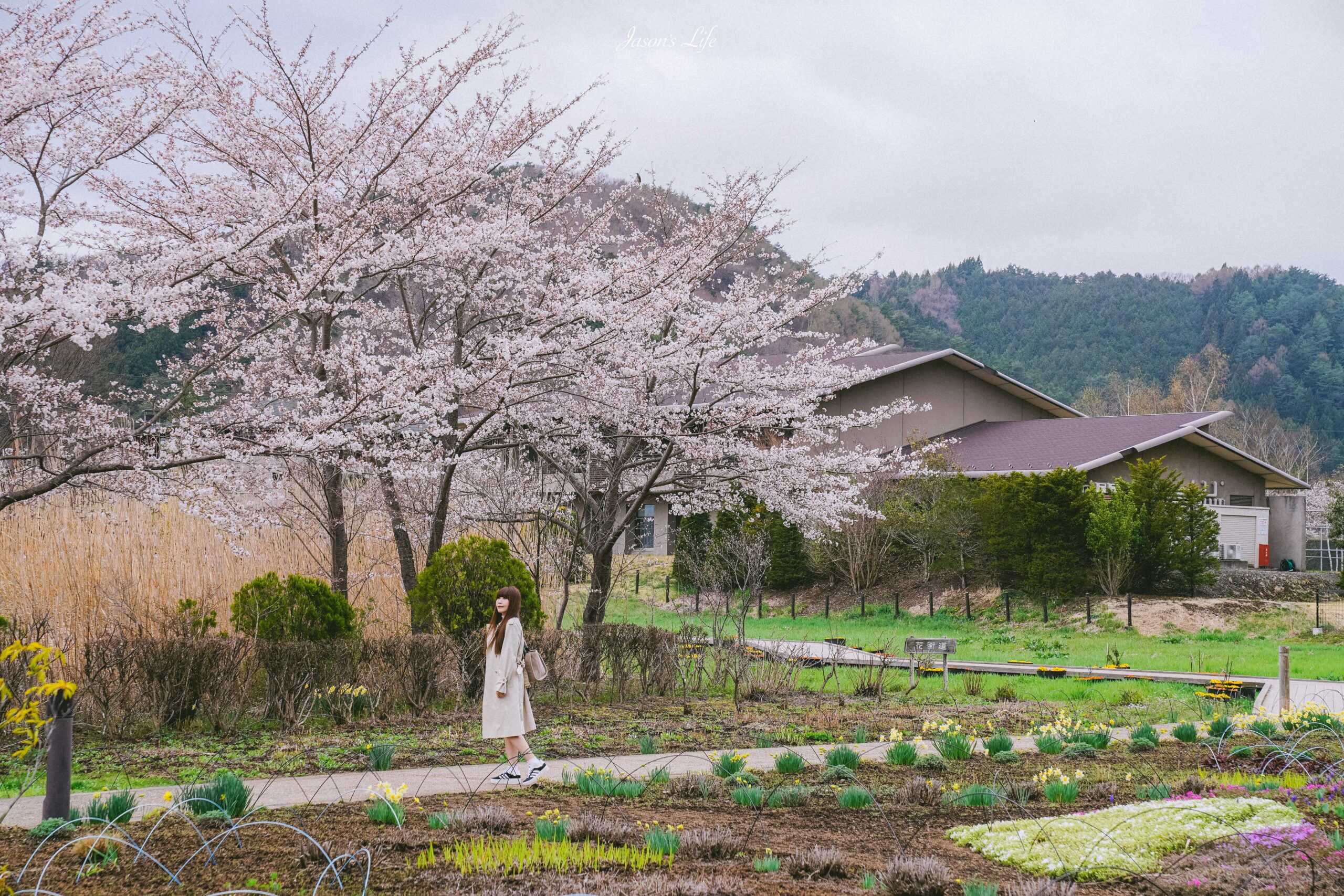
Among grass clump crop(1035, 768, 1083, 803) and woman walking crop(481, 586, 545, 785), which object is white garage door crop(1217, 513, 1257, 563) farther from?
woman walking crop(481, 586, 545, 785)

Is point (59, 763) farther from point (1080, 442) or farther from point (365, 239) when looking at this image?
point (1080, 442)

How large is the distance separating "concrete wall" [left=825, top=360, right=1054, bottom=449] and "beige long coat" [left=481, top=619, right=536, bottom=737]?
2212 centimetres

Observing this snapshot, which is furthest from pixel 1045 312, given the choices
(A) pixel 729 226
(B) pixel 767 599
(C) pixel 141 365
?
(A) pixel 729 226

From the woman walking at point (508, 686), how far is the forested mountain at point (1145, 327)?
49339 millimetres

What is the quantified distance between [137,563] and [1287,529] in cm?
3159

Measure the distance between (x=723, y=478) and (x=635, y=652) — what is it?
2.87 m

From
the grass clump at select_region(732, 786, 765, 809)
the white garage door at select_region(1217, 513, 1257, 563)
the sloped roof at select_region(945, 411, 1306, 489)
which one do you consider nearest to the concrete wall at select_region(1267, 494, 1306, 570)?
the sloped roof at select_region(945, 411, 1306, 489)

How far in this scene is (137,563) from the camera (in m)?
10.8

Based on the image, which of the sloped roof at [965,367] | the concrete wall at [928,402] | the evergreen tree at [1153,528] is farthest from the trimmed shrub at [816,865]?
the concrete wall at [928,402]

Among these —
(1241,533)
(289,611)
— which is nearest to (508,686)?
(289,611)

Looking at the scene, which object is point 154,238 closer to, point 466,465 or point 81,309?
point 81,309

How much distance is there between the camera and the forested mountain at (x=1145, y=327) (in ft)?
198

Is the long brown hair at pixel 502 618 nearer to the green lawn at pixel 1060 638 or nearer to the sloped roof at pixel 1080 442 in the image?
the green lawn at pixel 1060 638

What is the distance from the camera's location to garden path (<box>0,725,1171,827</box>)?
5836mm
